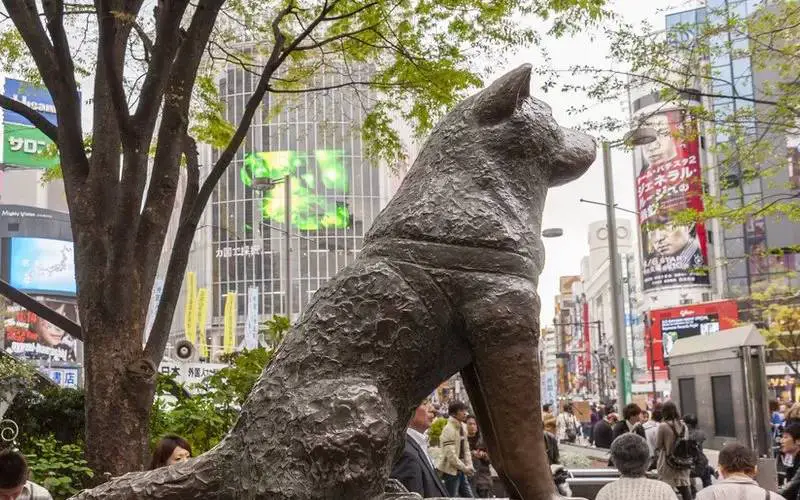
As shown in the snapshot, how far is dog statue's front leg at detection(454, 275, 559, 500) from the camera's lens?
270 cm

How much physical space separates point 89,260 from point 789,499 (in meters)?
6.52

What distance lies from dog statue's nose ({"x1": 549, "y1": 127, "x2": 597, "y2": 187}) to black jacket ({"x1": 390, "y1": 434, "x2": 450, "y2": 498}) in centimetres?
279

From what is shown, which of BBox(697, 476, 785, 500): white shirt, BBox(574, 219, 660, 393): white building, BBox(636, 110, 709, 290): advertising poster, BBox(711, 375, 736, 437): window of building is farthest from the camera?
BBox(574, 219, 660, 393): white building

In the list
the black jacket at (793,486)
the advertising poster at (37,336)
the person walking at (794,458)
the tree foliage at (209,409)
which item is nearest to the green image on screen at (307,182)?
the advertising poster at (37,336)

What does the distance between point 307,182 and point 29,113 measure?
52.6 m

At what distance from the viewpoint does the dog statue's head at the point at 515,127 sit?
2963 mm

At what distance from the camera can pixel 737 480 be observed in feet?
17.1

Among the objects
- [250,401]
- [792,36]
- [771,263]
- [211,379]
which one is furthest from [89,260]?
[771,263]

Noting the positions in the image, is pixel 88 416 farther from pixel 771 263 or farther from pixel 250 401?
pixel 771 263

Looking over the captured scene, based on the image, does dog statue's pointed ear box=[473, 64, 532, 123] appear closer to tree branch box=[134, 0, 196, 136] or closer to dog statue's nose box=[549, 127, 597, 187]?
dog statue's nose box=[549, 127, 597, 187]

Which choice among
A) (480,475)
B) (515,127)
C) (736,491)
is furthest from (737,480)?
(480,475)

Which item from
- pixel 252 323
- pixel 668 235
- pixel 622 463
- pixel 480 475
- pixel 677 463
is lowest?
pixel 480 475

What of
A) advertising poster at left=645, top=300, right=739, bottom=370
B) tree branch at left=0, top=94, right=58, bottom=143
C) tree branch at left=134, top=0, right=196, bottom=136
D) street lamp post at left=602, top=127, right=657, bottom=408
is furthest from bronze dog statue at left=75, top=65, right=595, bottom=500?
advertising poster at left=645, top=300, right=739, bottom=370

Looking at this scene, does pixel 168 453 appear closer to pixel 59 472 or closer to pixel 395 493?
pixel 395 493
